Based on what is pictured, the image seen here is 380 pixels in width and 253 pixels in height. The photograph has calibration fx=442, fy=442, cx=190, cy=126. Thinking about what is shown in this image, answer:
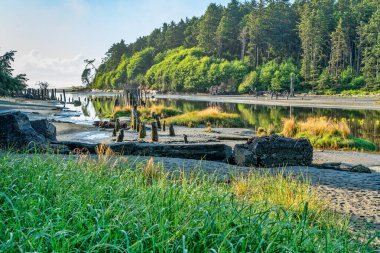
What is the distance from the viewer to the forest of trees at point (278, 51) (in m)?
76.8

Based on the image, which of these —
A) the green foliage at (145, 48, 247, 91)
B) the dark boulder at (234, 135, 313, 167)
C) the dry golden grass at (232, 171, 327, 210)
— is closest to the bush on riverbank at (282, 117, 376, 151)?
the dark boulder at (234, 135, 313, 167)

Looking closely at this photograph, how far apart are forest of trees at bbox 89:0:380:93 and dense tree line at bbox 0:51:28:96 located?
191 ft

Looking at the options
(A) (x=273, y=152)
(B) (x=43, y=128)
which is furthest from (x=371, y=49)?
(B) (x=43, y=128)

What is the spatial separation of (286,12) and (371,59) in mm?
31111

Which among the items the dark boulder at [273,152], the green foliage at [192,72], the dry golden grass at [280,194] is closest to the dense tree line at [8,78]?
the dark boulder at [273,152]

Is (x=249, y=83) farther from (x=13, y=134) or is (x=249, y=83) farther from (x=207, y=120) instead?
(x=13, y=134)

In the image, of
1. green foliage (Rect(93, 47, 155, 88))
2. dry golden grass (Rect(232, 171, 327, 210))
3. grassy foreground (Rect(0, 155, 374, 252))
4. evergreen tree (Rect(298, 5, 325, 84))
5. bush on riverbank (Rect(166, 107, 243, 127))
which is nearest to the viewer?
grassy foreground (Rect(0, 155, 374, 252))

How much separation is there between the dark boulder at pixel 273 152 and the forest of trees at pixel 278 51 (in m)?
58.7

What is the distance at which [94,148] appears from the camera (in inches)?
484

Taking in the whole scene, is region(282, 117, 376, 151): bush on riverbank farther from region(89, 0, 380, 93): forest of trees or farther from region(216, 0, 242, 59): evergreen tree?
region(216, 0, 242, 59): evergreen tree

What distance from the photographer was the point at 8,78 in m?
14.8

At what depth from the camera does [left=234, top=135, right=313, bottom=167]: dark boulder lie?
11974mm

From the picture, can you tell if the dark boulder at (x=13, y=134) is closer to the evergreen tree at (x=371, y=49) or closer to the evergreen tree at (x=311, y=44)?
the evergreen tree at (x=371, y=49)

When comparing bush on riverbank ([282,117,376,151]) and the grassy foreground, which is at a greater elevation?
the grassy foreground
